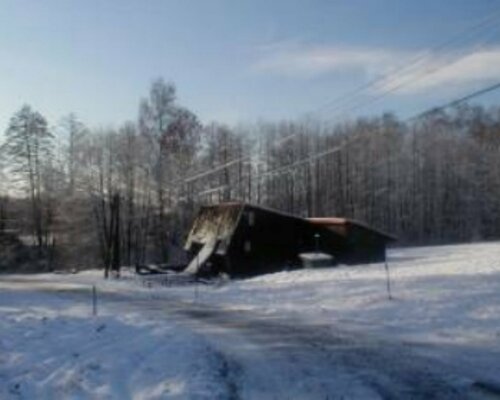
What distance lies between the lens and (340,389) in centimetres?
1399

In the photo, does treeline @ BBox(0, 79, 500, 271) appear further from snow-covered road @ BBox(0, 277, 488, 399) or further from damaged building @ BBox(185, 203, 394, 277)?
snow-covered road @ BBox(0, 277, 488, 399)

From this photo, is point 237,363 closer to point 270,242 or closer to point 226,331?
point 226,331

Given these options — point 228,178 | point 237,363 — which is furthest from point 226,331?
point 228,178

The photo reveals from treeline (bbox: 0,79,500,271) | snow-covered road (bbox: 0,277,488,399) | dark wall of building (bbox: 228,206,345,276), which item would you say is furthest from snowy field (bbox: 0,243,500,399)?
treeline (bbox: 0,79,500,271)

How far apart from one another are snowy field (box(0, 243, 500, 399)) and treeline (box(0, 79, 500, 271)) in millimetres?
37862

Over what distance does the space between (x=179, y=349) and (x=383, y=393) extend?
21.9 feet

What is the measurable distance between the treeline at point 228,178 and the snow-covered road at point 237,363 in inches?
1931

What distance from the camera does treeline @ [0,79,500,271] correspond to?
8181 centimetres

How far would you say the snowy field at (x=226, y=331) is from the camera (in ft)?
49.4

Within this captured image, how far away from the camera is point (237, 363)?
56.1 feet

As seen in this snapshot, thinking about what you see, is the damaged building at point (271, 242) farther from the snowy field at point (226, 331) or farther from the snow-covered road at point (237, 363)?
the snow-covered road at point (237, 363)

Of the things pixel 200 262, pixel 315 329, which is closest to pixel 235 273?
pixel 200 262

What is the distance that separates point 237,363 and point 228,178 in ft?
247

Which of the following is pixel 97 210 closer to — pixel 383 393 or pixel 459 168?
pixel 459 168
